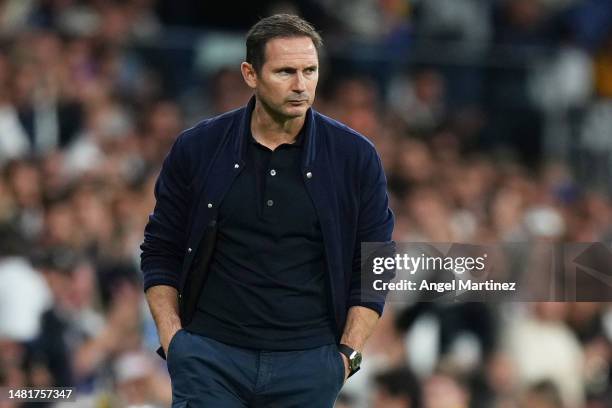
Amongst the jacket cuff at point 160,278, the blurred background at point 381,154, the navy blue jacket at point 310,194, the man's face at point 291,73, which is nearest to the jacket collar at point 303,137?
the navy blue jacket at point 310,194

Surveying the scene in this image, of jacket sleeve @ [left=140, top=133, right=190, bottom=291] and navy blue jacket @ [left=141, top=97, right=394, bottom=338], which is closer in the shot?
navy blue jacket @ [left=141, top=97, right=394, bottom=338]

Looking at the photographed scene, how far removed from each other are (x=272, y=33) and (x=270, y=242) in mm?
683

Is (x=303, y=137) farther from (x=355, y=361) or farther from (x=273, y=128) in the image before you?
(x=355, y=361)

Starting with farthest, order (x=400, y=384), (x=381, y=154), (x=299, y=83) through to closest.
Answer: (x=381, y=154) < (x=400, y=384) < (x=299, y=83)

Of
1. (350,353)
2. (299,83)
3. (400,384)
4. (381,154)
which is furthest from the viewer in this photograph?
(381,154)

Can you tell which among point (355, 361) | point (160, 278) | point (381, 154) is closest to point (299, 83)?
point (160, 278)

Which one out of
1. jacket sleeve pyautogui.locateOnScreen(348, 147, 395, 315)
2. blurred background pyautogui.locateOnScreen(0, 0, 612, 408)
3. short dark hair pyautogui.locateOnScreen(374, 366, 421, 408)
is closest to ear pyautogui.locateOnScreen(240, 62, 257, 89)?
jacket sleeve pyautogui.locateOnScreen(348, 147, 395, 315)

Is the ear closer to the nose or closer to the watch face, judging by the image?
the nose

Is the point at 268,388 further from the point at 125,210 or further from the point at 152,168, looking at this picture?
the point at 152,168

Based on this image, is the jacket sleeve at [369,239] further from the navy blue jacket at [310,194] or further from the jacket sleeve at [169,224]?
the jacket sleeve at [169,224]

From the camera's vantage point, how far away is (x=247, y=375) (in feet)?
16.0

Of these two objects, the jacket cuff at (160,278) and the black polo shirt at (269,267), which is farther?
the jacket cuff at (160,278)

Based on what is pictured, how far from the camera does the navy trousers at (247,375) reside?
489 centimetres

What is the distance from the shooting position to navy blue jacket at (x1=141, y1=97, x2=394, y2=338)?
4953mm
